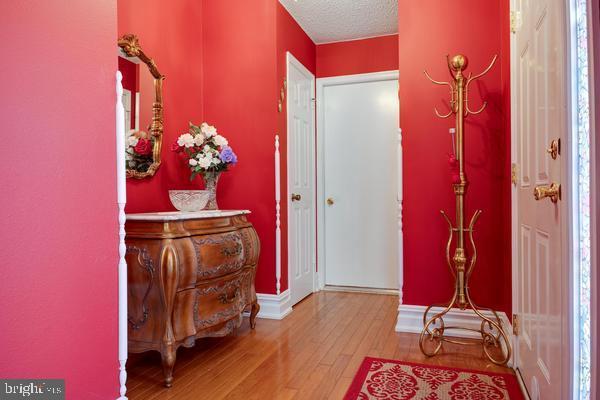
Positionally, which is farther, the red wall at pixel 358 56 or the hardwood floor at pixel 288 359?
the red wall at pixel 358 56

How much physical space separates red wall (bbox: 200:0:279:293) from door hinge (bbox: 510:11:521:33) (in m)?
1.70

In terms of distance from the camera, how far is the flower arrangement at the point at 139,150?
2.60 m

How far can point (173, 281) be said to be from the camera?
83.4 inches

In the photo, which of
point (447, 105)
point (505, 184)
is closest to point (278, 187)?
point (447, 105)

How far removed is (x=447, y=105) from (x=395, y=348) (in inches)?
64.6

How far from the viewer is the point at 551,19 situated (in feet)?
4.58

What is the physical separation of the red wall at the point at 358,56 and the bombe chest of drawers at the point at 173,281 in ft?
7.78

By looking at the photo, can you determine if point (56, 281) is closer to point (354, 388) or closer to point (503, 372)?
point (354, 388)

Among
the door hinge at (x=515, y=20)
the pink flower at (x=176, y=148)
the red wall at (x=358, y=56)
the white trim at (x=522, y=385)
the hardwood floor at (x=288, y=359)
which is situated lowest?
the hardwood floor at (x=288, y=359)

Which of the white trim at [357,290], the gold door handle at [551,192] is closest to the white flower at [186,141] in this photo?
the gold door handle at [551,192]

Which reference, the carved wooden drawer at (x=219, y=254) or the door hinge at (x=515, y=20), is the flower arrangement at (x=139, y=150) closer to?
the carved wooden drawer at (x=219, y=254)

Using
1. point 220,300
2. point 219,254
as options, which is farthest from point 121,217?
point 220,300

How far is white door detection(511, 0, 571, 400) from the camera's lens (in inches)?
48.9

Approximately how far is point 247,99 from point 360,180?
4.77 ft
